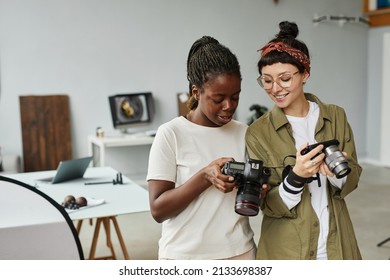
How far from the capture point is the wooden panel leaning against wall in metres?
3.90

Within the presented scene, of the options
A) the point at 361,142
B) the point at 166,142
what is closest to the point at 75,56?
the point at 361,142

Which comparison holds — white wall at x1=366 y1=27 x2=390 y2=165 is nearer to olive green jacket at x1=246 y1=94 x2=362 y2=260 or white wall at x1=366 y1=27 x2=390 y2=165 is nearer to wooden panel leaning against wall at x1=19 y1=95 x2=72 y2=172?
wooden panel leaning against wall at x1=19 y1=95 x2=72 y2=172

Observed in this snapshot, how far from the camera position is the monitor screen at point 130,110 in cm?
394

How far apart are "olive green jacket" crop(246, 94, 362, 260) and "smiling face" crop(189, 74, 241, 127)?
0.08 m

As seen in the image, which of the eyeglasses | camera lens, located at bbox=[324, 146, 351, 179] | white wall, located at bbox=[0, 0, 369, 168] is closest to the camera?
camera lens, located at bbox=[324, 146, 351, 179]

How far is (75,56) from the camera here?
3527mm

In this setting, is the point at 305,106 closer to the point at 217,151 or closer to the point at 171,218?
the point at 217,151

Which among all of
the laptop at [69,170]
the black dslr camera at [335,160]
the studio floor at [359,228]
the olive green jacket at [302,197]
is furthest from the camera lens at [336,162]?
the laptop at [69,170]

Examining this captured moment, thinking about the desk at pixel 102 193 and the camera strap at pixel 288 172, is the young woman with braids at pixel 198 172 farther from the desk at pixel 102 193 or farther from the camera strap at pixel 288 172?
the desk at pixel 102 193

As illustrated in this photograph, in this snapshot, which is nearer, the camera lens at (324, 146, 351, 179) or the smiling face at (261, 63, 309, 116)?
the camera lens at (324, 146, 351, 179)

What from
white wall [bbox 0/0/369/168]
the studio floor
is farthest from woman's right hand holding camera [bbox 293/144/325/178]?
the studio floor

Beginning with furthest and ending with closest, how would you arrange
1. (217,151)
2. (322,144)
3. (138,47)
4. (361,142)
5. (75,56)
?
1. (361,142)
2. (75,56)
3. (138,47)
4. (217,151)
5. (322,144)

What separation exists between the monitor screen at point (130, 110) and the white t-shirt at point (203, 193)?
10.0 ft
